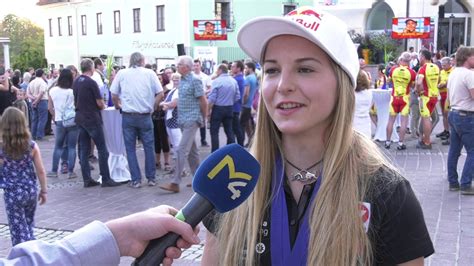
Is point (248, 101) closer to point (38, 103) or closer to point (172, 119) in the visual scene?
point (172, 119)

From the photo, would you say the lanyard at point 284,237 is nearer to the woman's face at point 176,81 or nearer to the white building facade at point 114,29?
the woman's face at point 176,81

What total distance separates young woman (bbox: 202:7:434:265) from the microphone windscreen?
0.87ft

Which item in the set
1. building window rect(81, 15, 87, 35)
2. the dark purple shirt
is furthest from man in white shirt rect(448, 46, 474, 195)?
building window rect(81, 15, 87, 35)

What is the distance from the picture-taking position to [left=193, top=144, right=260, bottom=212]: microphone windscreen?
145 cm

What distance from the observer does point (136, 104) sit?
762 cm

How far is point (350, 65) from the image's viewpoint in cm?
183

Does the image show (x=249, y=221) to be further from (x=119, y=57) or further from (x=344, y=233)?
(x=119, y=57)

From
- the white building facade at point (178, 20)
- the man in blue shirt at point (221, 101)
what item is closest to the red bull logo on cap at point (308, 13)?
the man in blue shirt at point (221, 101)

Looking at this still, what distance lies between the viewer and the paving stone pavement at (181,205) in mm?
4953

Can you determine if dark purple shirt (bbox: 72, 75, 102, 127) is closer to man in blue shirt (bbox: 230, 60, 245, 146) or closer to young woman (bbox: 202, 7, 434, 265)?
man in blue shirt (bbox: 230, 60, 245, 146)

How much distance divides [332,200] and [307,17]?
2.07ft

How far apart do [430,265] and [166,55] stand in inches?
1164

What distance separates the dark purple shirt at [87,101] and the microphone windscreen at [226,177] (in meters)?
6.64

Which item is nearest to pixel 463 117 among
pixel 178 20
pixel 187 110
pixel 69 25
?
pixel 187 110
